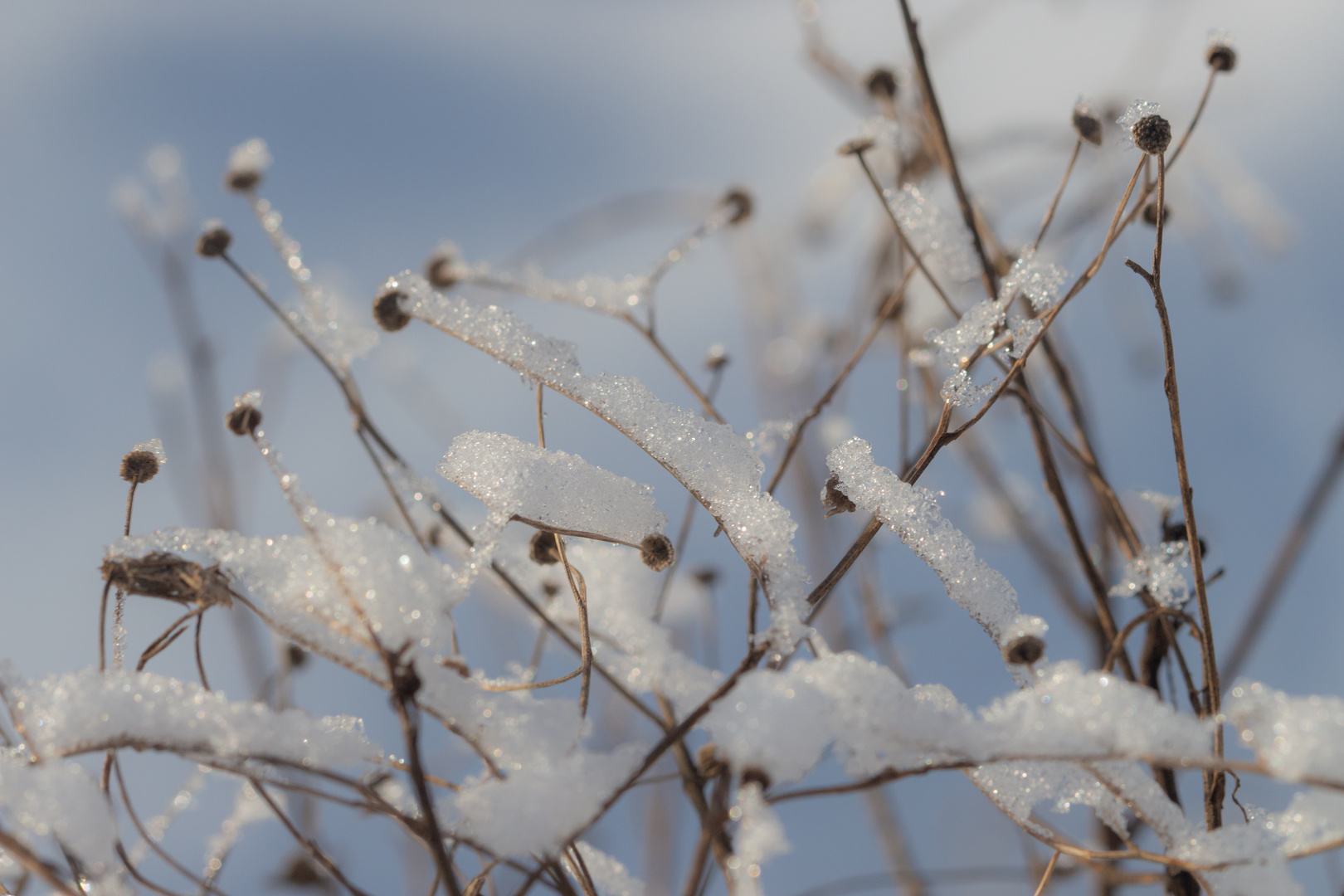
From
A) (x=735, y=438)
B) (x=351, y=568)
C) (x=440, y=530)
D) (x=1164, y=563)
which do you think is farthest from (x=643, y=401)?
(x=1164, y=563)

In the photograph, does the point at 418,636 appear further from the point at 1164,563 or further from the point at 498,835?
the point at 1164,563

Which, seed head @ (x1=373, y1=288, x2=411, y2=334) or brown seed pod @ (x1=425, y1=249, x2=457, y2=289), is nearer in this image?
seed head @ (x1=373, y1=288, x2=411, y2=334)

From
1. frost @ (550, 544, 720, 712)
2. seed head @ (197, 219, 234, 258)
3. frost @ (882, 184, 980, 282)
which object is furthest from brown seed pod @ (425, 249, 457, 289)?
frost @ (882, 184, 980, 282)

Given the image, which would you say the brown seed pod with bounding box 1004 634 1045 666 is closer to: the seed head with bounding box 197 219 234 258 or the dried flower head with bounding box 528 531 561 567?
the dried flower head with bounding box 528 531 561 567

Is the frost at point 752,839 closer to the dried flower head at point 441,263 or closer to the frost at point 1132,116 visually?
the frost at point 1132,116

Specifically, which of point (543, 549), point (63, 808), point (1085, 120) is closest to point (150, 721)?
point (63, 808)

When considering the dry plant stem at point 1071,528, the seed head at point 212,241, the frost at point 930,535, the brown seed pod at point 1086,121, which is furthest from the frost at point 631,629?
the brown seed pod at point 1086,121
